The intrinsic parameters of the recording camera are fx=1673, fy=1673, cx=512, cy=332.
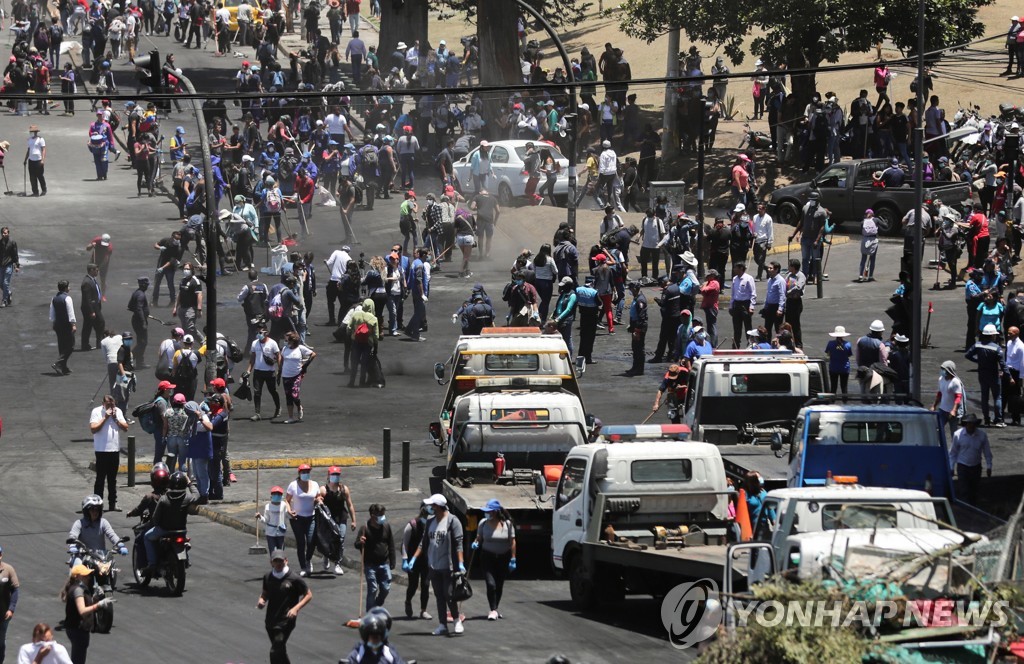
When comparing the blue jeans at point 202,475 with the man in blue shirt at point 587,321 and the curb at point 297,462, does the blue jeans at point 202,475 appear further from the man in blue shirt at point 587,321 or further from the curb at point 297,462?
the man in blue shirt at point 587,321

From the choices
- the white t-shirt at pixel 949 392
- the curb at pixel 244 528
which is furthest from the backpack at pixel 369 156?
the white t-shirt at pixel 949 392

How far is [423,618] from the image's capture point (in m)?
17.4

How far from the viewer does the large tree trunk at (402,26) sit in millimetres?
54688

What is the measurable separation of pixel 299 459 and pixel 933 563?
47.4 feet

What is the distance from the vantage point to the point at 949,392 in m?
22.9

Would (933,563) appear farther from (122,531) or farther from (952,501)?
(122,531)

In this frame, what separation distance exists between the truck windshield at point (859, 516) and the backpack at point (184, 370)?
49.0 feet

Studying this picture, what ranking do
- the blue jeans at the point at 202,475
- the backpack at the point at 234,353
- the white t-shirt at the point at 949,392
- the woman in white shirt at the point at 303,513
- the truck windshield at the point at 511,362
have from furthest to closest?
1. the backpack at the point at 234,353
2. the truck windshield at the point at 511,362
3. the blue jeans at the point at 202,475
4. the white t-shirt at the point at 949,392
5. the woman in white shirt at the point at 303,513

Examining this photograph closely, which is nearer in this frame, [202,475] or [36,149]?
[202,475]

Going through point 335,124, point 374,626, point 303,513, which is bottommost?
point 303,513

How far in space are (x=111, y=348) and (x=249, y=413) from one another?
2827 millimetres

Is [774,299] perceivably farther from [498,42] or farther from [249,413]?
[498,42]

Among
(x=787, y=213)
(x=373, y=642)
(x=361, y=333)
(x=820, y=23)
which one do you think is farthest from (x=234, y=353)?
(x=820, y=23)

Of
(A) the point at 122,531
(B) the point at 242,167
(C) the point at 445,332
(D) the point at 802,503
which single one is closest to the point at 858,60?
(B) the point at 242,167
